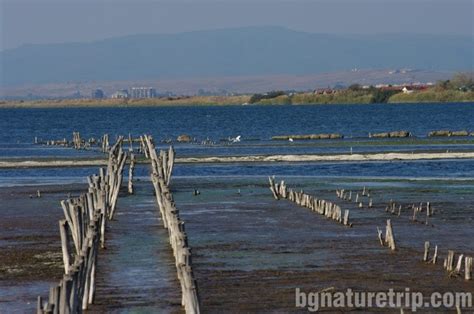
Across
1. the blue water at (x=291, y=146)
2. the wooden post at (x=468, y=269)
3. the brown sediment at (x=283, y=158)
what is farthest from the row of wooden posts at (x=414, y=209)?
the brown sediment at (x=283, y=158)

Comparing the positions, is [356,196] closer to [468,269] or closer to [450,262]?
[450,262]

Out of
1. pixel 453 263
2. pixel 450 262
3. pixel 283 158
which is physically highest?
pixel 450 262

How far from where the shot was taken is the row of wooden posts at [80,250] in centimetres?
1661

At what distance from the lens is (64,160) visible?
68.8 metres

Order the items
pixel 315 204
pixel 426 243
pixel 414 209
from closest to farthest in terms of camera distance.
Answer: pixel 426 243 → pixel 414 209 → pixel 315 204

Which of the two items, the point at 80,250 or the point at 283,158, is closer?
the point at 80,250

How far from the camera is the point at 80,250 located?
918 inches

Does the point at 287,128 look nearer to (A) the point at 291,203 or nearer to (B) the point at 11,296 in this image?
(A) the point at 291,203

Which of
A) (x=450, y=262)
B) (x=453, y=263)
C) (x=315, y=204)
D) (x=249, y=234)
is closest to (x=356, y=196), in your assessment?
(x=315, y=204)

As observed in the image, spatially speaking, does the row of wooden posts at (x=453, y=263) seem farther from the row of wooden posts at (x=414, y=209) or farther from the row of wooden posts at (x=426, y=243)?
the row of wooden posts at (x=414, y=209)

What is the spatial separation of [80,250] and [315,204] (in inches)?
630

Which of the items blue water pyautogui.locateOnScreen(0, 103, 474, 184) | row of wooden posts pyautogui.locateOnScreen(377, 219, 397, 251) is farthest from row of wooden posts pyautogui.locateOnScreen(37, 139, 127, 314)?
blue water pyautogui.locateOnScreen(0, 103, 474, 184)

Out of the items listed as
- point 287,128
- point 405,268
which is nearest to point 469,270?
point 405,268

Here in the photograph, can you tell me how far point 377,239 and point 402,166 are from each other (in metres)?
29.0
